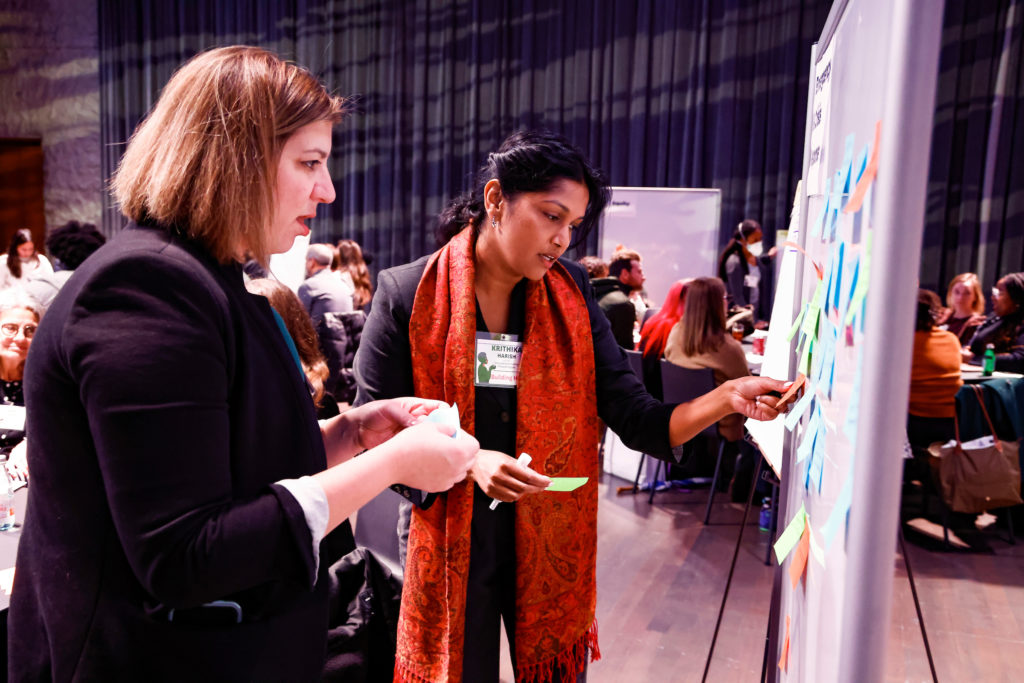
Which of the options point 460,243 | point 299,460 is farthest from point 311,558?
point 460,243

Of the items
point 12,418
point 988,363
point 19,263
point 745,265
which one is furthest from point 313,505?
point 19,263

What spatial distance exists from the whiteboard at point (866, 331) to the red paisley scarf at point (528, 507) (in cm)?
60

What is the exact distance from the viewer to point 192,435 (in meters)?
0.72

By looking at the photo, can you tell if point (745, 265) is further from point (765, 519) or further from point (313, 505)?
point (313, 505)

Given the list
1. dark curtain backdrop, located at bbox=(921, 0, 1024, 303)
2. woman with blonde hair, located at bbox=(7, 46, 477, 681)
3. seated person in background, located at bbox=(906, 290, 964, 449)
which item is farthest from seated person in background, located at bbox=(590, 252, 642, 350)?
woman with blonde hair, located at bbox=(7, 46, 477, 681)

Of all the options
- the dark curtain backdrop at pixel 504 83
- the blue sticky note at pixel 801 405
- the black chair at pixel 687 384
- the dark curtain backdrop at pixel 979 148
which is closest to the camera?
the blue sticky note at pixel 801 405

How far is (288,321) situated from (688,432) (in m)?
1.83

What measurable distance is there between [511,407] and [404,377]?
0.75ft

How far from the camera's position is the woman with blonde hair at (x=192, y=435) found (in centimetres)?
71

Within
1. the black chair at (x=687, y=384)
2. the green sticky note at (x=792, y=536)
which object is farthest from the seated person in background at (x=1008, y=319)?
the green sticky note at (x=792, y=536)

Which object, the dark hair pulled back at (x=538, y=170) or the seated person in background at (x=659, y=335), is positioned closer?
the dark hair pulled back at (x=538, y=170)

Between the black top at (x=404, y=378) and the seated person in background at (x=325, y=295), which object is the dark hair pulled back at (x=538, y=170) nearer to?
the black top at (x=404, y=378)

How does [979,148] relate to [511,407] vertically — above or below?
above

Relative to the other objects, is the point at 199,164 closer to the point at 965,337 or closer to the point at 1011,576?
the point at 1011,576
